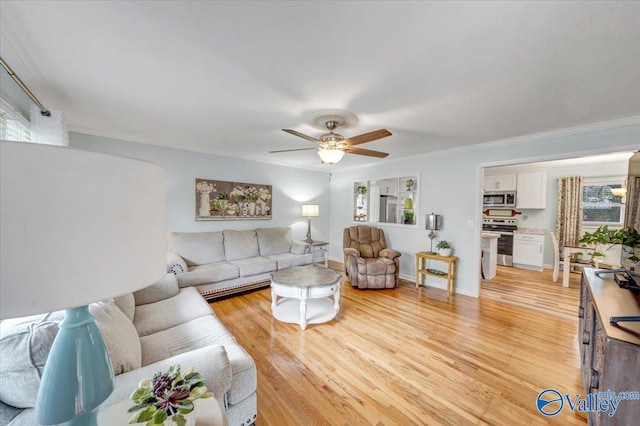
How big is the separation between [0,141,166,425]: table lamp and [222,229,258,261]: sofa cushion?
343 cm

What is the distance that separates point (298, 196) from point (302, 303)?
10.2 ft

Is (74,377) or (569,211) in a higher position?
(569,211)

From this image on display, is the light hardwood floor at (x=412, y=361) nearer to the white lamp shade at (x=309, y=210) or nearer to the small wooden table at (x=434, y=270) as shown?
the small wooden table at (x=434, y=270)

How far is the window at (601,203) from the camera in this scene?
4566 mm

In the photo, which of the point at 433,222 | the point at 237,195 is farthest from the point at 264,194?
the point at 433,222

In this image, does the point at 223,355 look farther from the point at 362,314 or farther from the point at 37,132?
the point at 37,132

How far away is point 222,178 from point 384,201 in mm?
3358

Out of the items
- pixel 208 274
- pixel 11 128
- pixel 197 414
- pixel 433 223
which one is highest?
pixel 11 128

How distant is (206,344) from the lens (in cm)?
161

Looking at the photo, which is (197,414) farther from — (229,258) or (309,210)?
(309,210)

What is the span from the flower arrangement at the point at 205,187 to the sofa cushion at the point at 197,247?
30.0 inches

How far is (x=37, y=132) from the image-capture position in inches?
87.3

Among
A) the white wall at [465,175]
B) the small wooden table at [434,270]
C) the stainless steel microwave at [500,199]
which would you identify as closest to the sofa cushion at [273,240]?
the white wall at [465,175]

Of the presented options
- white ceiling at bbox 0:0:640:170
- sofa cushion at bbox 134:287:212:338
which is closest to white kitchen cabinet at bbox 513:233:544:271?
white ceiling at bbox 0:0:640:170
